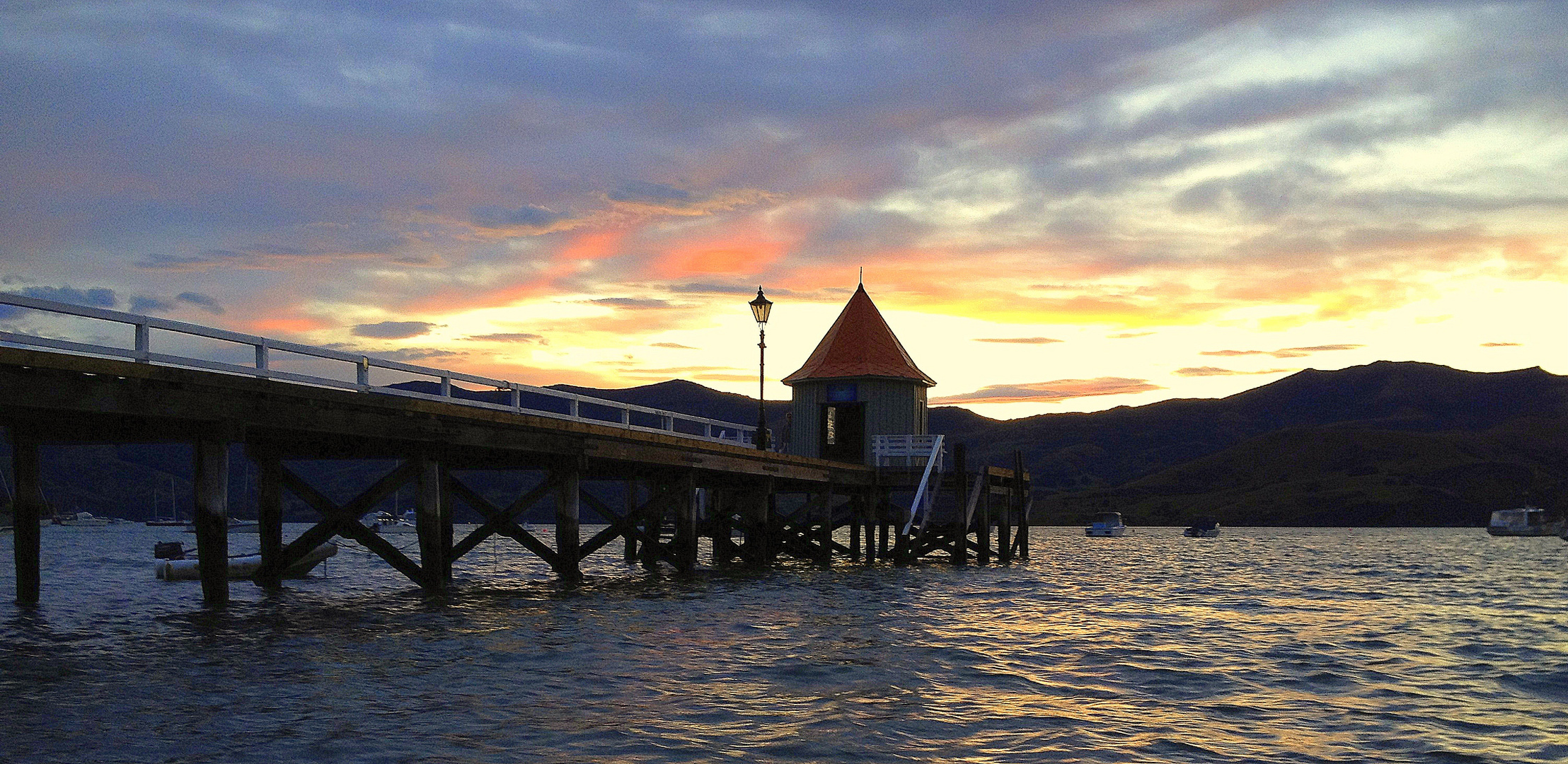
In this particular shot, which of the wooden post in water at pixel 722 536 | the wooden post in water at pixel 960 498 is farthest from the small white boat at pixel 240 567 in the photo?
the wooden post in water at pixel 960 498

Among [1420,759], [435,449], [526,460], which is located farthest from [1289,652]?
[526,460]

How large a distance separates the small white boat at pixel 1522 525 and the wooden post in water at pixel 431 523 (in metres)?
130

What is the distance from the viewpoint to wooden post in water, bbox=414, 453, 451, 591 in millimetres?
24312

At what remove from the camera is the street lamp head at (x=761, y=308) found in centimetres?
3438

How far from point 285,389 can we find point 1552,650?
21.4 m

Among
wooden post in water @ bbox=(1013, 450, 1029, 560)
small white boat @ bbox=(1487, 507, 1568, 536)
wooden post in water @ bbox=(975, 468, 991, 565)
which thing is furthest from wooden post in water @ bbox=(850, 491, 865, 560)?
small white boat @ bbox=(1487, 507, 1568, 536)

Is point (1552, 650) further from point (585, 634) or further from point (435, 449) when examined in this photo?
point (435, 449)

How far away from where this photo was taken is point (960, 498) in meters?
41.0

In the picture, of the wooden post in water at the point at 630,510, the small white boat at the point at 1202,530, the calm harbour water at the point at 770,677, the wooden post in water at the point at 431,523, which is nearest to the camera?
the calm harbour water at the point at 770,677

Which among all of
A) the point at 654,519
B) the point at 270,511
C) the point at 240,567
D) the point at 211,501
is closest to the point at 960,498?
the point at 654,519

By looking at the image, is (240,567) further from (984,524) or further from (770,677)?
(770,677)

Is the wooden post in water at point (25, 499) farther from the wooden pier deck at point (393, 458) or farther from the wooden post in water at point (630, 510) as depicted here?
the wooden post in water at point (630, 510)

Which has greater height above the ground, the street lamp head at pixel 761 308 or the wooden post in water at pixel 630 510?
the street lamp head at pixel 761 308

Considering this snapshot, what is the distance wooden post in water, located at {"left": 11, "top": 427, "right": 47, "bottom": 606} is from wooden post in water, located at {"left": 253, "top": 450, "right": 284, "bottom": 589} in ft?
12.5
